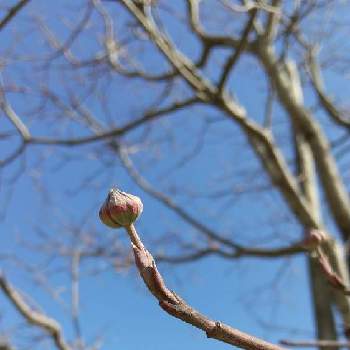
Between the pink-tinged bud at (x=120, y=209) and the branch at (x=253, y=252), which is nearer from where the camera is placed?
the pink-tinged bud at (x=120, y=209)

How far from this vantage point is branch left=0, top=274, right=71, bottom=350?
2.07 meters

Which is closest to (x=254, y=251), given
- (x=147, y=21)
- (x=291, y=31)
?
(x=291, y=31)

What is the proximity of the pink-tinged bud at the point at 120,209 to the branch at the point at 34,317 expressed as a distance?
5.42 feet

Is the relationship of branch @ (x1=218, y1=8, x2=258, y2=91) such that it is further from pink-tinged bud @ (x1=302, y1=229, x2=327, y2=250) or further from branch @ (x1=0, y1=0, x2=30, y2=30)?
pink-tinged bud @ (x1=302, y1=229, x2=327, y2=250)

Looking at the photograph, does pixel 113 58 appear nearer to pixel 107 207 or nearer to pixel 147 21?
pixel 147 21

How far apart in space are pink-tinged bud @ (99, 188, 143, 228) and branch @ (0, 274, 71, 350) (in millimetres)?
1651

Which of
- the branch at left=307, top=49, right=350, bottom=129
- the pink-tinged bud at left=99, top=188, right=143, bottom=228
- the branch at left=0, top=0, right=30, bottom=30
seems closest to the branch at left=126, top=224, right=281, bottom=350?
the pink-tinged bud at left=99, top=188, right=143, bottom=228

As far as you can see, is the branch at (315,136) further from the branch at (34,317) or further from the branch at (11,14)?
the branch at (11,14)

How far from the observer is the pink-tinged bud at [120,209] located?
43 centimetres

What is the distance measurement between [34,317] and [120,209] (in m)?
1.93

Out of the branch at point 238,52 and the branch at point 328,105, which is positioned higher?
the branch at point 328,105

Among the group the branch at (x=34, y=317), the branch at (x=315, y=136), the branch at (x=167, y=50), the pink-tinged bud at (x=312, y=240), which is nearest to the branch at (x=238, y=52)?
the branch at (x=167, y=50)

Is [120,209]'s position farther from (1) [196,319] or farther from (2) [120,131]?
(2) [120,131]

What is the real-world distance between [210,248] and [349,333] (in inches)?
118
